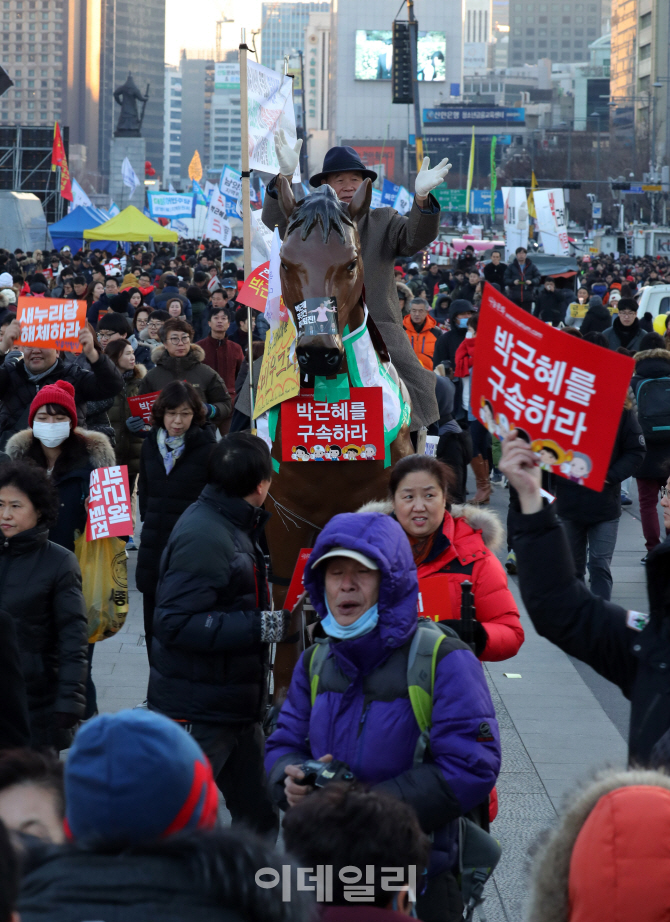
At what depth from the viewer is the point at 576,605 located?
119 inches

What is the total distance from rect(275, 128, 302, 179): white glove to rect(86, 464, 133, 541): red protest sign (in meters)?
1.72

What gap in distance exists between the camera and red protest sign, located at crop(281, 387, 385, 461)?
512 cm

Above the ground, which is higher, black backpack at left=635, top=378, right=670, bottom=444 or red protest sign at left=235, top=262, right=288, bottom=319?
red protest sign at left=235, top=262, right=288, bottom=319

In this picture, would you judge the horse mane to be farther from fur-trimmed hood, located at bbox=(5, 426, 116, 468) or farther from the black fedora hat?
fur-trimmed hood, located at bbox=(5, 426, 116, 468)

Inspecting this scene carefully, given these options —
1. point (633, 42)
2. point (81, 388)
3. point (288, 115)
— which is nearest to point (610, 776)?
point (81, 388)

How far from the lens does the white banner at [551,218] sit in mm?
25953

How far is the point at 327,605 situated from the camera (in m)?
3.18

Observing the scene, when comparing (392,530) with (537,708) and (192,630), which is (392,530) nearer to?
(192,630)

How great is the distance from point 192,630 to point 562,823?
6.85 ft

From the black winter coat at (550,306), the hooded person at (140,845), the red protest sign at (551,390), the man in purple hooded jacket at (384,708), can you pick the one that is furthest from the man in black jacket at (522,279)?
the hooded person at (140,845)

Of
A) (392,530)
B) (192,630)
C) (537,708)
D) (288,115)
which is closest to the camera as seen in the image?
(392,530)

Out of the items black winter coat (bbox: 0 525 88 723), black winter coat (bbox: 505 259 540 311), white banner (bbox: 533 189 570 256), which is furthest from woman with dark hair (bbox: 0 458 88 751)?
Answer: white banner (bbox: 533 189 570 256)

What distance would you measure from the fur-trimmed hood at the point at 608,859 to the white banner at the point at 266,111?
251 inches

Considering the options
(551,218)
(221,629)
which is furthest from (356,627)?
(551,218)
